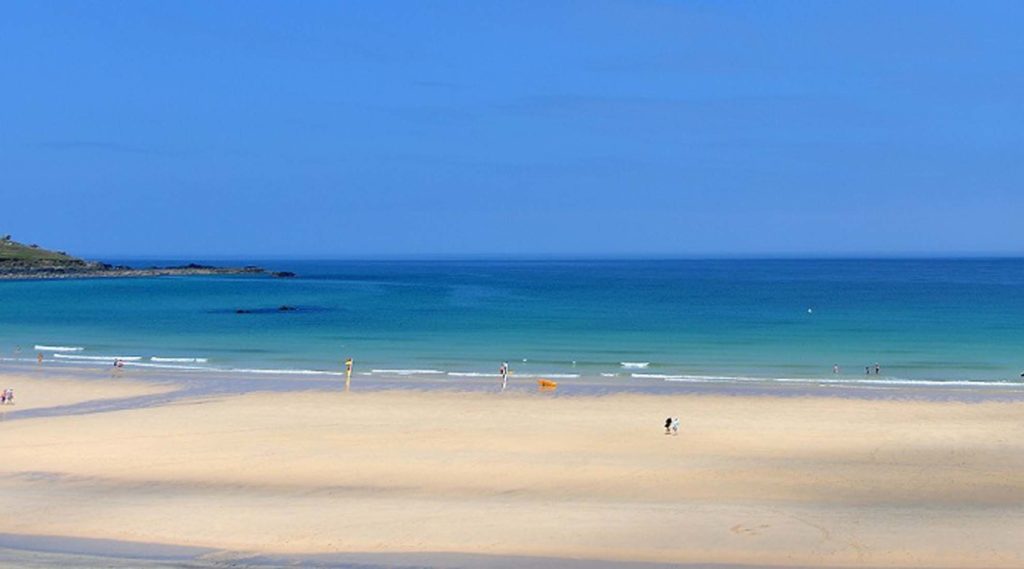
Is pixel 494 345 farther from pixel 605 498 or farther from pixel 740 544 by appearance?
pixel 740 544

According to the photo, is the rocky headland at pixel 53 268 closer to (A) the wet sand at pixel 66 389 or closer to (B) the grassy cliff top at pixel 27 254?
(B) the grassy cliff top at pixel 27 254

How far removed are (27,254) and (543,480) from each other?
13759 cm

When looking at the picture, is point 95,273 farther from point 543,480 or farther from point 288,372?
point 543,480

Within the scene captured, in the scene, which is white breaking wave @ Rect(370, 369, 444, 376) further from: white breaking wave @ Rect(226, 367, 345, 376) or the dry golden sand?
the dry golden sand

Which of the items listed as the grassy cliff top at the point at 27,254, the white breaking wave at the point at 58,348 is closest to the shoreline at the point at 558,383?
the white breaking wave at the point at 58,348

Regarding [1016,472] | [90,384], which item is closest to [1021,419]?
[1016,472]

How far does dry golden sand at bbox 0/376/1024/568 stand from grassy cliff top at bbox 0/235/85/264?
11729 cm

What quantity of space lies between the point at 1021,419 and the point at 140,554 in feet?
71.2

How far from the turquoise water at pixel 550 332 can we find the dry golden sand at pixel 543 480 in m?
10.2

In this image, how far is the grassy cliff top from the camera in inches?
5224

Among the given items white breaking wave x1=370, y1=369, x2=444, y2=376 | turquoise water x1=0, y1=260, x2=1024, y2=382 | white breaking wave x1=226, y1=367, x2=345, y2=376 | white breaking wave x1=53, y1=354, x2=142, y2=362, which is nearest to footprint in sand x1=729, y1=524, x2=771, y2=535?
turquoise water x1=0, y1=260, x2=1024, y2=382

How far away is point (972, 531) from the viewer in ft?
48.4

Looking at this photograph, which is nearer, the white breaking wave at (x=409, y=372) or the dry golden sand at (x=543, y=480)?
the dry golden sand at (x=543, y=480)

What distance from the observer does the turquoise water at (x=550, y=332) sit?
39.1 meters
